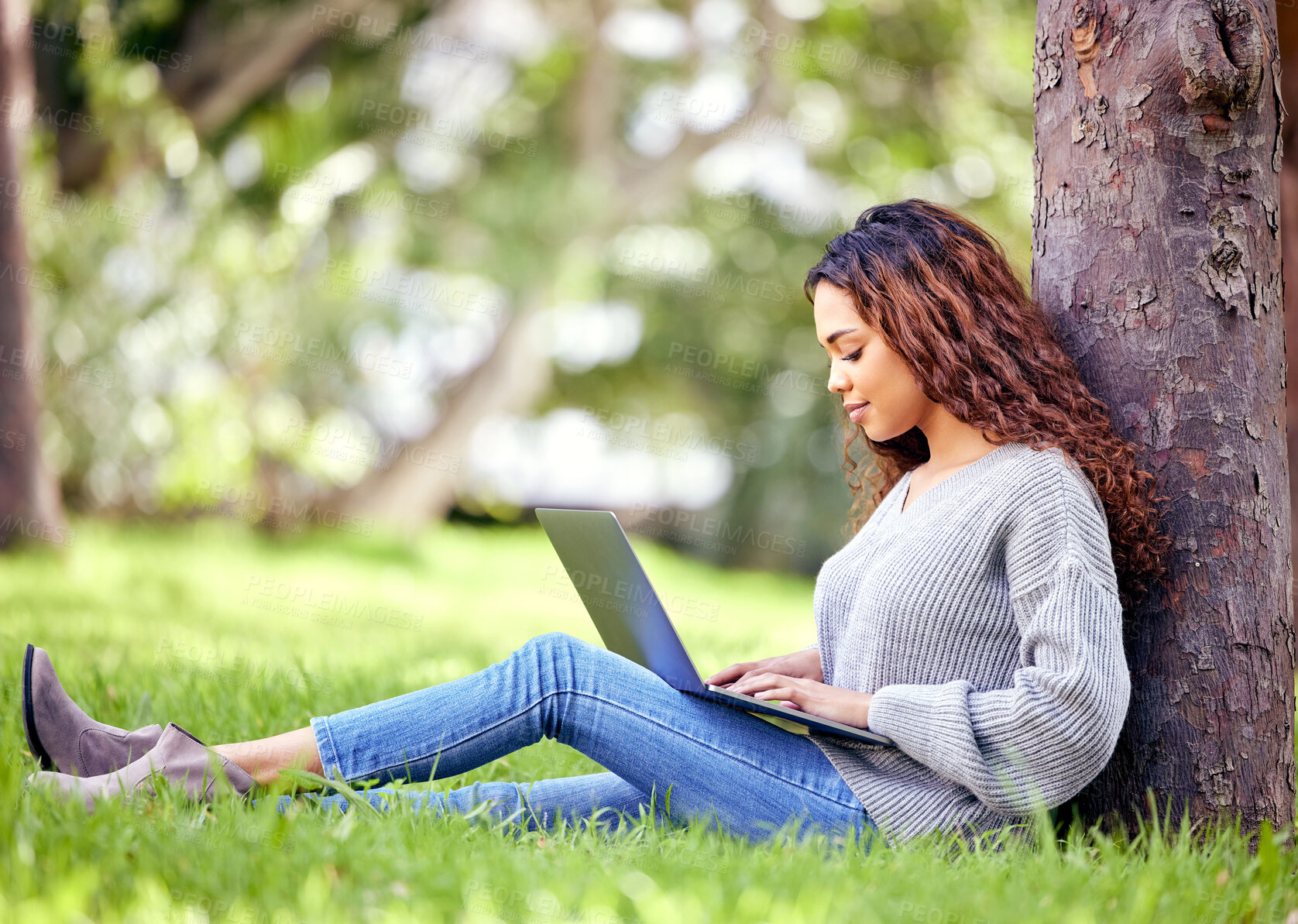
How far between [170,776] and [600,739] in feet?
2.70

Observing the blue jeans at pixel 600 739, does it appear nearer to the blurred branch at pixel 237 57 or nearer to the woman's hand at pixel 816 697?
the woman's hand at pixel 816 697

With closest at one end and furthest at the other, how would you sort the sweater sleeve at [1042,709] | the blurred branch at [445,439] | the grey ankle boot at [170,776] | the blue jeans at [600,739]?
the sweater sleeve at [1042,709] → the grey ankle boot at [170,776] → the blue jeans at [600,739] → the blurred branch at [445,439]

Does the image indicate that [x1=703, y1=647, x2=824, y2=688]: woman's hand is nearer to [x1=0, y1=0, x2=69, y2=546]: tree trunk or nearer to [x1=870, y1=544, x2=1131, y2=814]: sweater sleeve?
[x1=870, y1=544, x2=1131, y2=814]: sweater sleeve

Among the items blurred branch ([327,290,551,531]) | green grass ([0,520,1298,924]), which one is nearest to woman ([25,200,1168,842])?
green grass ([0,520,1298,924])

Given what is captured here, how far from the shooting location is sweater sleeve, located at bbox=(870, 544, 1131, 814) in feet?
6.26

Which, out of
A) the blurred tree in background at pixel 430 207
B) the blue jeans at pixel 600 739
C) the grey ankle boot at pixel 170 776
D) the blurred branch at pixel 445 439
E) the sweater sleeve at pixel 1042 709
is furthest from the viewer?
the blurred branch at pixel 445 439

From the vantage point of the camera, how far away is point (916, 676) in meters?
2.17

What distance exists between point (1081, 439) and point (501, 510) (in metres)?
12.3

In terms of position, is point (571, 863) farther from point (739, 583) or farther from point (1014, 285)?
point (739, 583)

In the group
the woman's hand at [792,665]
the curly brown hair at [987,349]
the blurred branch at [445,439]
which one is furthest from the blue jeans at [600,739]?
the blurred branch at [445,439]

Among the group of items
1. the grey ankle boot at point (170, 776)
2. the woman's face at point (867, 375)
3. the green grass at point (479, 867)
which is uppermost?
the woman's face at point (867, 375)

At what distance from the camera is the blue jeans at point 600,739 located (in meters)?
2.12

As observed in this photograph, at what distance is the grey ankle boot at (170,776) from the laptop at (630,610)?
759 millimetres

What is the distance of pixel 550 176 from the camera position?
34.1ft
